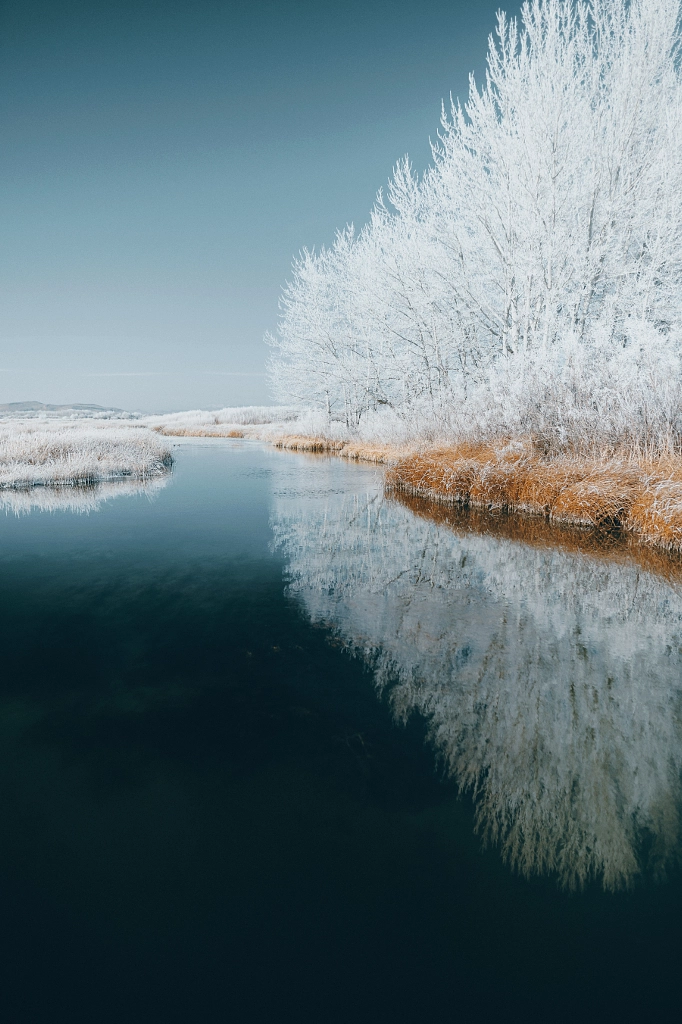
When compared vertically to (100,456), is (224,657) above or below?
below

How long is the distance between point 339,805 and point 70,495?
10.2 m

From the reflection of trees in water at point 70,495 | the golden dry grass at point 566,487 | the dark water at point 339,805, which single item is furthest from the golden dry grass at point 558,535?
the reflection of trees in water at point 70,495

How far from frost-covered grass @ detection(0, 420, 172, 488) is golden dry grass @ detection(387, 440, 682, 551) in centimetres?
813

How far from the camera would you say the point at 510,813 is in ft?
7.70

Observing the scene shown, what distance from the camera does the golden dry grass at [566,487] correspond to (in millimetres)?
6648

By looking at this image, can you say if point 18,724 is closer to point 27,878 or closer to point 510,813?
point 27,878

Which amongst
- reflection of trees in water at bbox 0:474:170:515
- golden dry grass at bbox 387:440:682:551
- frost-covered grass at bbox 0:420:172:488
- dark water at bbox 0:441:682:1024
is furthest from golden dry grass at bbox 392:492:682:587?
frost-covered grass at bbox 0:420:172:488

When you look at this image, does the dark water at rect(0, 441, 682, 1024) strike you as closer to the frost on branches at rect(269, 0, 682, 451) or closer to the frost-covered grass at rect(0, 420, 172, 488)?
the frost on branches at rect(269, 0, 682, 451)

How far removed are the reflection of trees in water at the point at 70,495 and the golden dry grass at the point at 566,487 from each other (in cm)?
646

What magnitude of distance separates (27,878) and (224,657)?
182 cm

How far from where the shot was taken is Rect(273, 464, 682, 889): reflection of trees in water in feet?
7.52

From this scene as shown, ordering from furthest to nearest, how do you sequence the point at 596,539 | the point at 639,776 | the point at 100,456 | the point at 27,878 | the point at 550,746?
the point at 100,456 → the point at 596,539 → the point at 550,746 → the point at 639,776 → the point at 27,878

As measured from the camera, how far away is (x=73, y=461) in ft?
44.0

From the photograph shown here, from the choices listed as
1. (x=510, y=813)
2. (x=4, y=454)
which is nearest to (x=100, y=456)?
(x=4, y=454)
